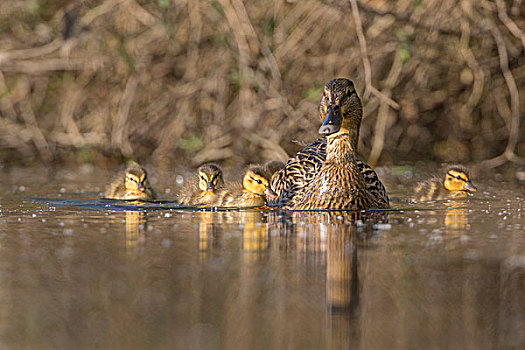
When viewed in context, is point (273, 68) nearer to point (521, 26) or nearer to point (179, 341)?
point (521, 26)

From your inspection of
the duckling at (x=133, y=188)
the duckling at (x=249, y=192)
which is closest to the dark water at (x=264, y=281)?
the duckling at (x=249, y=192)

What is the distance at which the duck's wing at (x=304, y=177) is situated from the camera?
5.66m

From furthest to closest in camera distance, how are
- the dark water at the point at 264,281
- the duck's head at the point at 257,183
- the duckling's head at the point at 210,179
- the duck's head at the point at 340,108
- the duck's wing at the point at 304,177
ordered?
the duckling's head at the point at 210,179 < the duck's head at the point at 257,183 < the duck's wing at the point at 304,177 < the duck's head at the point at 340,108 < the dark water at the point at 264,281

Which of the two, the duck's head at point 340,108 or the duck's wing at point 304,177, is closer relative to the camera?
the duck's head at point 340,108

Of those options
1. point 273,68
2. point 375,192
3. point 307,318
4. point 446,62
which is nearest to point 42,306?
point 307,318

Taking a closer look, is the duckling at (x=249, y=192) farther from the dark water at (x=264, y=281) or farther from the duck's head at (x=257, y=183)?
the dark water at (x=264, y=281)

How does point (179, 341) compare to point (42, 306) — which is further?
point (42, 306)

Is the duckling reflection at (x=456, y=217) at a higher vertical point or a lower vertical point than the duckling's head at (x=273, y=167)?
lower

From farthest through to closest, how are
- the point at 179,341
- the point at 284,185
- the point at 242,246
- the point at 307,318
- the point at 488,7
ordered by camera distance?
the point at 488,7 → the point at 284,185 → the point at 242,246 → the point at 307,318 → the point at 179,341

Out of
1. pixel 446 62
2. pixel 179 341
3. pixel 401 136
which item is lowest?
pixel 179 341

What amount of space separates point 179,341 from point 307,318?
409 mm

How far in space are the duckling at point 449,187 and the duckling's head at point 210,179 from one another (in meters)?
1.38

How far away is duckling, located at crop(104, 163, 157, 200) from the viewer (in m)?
6.73

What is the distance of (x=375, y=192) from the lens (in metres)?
5.61
